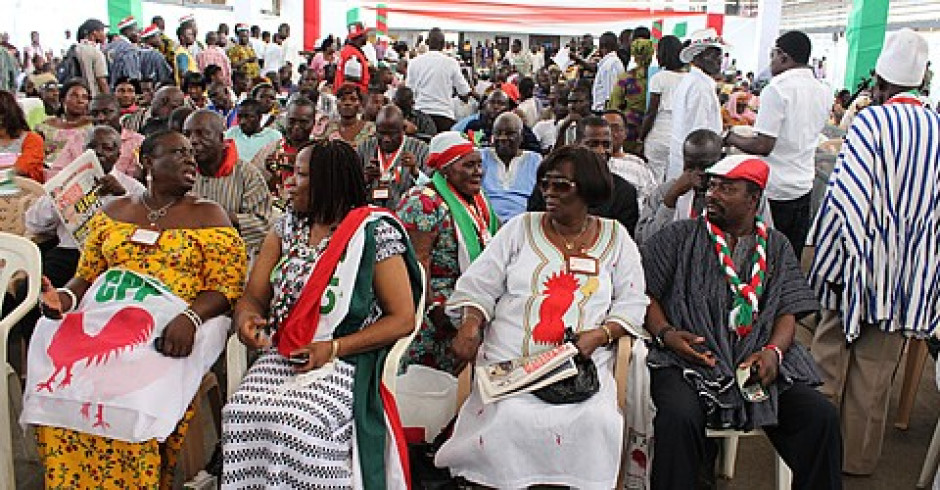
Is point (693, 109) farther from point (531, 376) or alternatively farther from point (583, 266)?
point (531, 376)

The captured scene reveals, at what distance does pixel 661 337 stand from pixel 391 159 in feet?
7.15

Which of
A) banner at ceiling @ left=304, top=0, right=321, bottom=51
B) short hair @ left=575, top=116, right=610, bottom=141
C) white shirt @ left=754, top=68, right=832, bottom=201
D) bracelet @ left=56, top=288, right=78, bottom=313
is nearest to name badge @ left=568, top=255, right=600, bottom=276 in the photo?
short hair @ left=575, top=116, right=610, bottom=141

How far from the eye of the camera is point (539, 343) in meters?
2.74

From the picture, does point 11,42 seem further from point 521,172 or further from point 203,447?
point 203,447

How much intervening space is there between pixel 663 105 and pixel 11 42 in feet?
31.5

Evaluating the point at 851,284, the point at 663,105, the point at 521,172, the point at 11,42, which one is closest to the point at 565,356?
the point at 851,284

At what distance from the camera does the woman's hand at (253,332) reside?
249cm

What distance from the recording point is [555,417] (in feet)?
8.14

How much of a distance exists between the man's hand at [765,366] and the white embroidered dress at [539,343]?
371mm

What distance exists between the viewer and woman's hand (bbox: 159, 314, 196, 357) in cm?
258

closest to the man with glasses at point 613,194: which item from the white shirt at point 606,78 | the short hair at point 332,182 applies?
the short hair at point 332,182

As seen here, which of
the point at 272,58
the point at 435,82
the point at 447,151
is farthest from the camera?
the point at 272,58

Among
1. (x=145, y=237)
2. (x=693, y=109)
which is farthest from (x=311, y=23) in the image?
(x=145, y=237)

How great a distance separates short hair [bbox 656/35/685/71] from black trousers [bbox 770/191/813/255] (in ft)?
5.81
